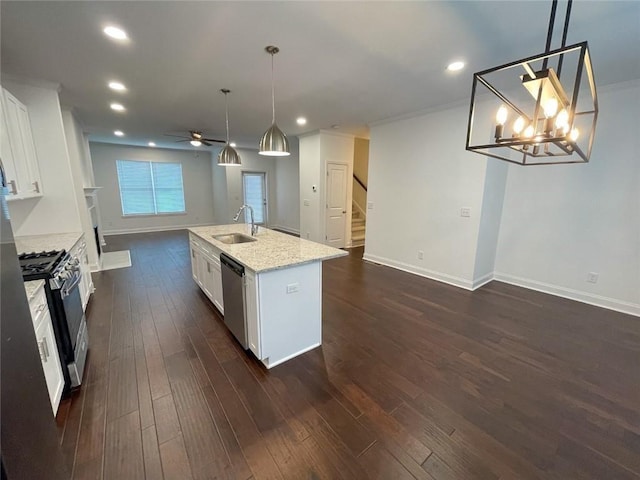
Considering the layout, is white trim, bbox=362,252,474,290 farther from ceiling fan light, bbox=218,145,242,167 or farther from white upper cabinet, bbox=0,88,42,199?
white upper cabinet, bbox=0,88,42,199

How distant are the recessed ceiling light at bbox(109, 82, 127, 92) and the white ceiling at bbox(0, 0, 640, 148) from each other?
9 cm

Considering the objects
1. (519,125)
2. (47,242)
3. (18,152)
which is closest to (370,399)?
(519,125)

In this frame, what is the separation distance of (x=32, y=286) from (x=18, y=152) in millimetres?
2089

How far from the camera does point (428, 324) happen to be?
2994mm

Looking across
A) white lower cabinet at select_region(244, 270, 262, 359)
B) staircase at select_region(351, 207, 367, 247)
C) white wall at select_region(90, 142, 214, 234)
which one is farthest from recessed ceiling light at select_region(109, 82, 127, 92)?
white wall at select_region(90, 142, 214, 234)

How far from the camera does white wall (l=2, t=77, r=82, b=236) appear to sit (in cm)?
325

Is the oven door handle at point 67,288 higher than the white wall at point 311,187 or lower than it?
lower

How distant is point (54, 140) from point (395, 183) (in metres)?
4.89

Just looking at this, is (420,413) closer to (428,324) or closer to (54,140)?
(428,324)

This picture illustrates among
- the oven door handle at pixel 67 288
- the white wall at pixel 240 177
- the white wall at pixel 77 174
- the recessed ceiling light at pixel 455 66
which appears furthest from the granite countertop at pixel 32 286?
the white wall at pixel 240 177

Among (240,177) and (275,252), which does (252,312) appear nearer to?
(275,252)

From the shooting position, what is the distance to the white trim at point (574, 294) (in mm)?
3277

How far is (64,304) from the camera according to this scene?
1.91 m

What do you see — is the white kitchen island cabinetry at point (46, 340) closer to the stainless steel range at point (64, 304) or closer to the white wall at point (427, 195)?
the stainless steel range at point (64, 304)
